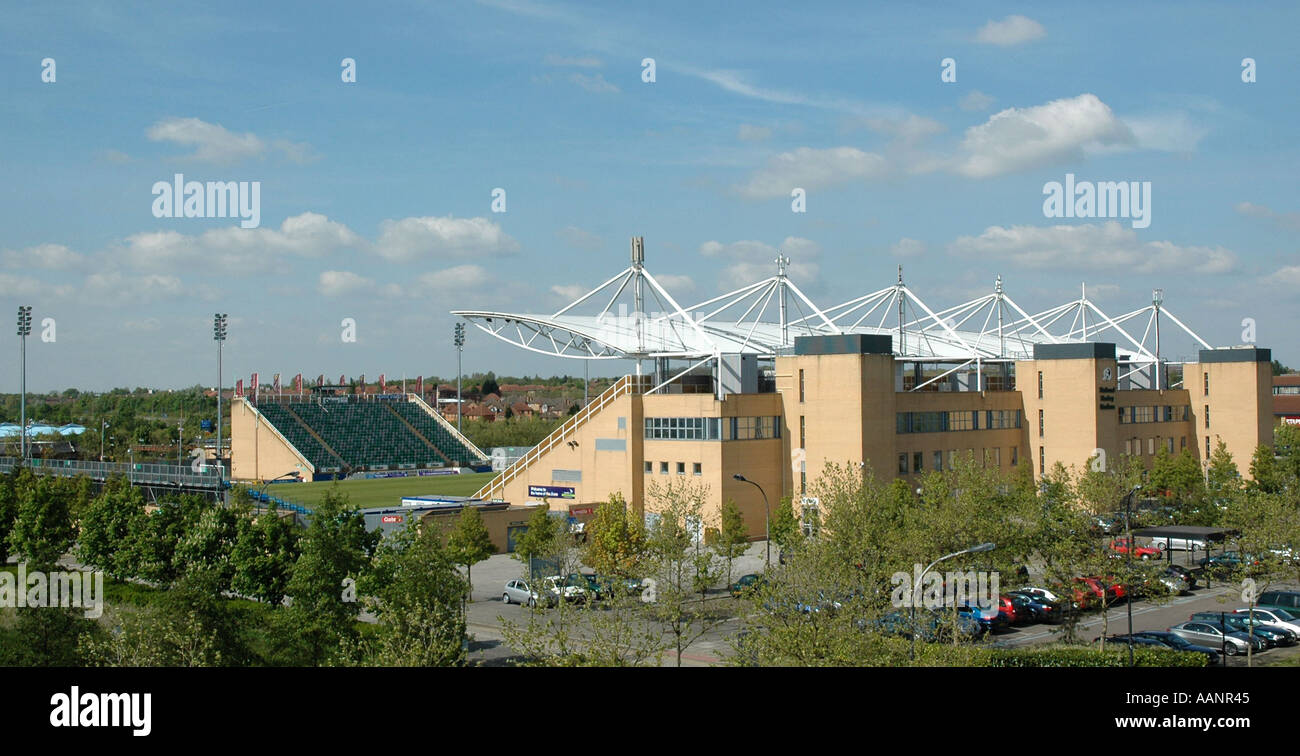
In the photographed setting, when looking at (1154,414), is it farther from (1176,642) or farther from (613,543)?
(613,543)

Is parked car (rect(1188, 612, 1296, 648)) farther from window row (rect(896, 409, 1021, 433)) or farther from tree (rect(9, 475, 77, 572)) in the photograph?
tree (rect(9, 475, 77, 572))

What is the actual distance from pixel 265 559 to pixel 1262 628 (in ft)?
87.7

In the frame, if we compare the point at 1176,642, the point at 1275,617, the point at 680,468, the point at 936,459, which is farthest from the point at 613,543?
the point at 936,459

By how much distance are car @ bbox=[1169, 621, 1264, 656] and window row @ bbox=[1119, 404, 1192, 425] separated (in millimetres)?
34181

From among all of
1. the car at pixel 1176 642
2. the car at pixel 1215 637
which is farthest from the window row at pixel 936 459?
the car at pixel 1176 642

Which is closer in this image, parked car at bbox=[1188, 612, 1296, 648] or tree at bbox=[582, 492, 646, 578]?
parked car at bbox=[1188, 612, 1296, 648]

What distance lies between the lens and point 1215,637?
2502cm

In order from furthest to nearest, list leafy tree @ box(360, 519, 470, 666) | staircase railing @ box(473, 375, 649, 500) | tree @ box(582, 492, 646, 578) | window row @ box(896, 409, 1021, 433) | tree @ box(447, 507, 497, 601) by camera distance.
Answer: staircase railing @ box(473, 375, 649, 500) < window row @ box(896, 409, 1021, 433) < tree @ box(447, 507, 497, 601) < tree @ box(582, 492, 646, 578) < leafy tree @ box(360, 519, 470, 666)

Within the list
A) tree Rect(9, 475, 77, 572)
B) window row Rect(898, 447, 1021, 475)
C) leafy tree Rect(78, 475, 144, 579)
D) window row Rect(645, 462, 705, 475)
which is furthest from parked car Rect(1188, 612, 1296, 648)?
tree Rect(9, 475, 77, 572)

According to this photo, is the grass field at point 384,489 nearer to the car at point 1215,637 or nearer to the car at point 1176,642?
the car at point 1176,642

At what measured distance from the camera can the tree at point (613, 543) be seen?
3253 cm

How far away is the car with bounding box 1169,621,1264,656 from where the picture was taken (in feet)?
81.2
